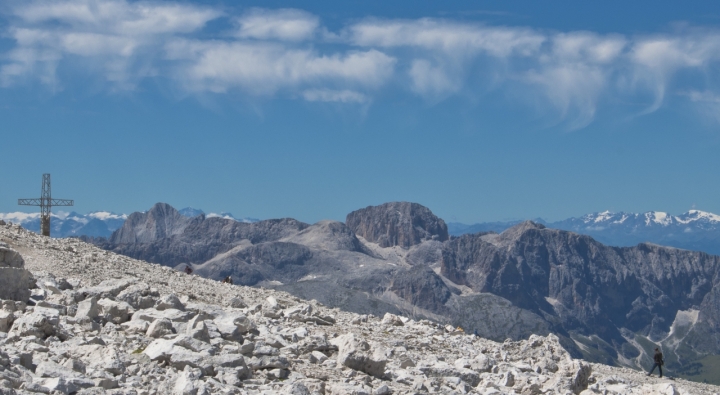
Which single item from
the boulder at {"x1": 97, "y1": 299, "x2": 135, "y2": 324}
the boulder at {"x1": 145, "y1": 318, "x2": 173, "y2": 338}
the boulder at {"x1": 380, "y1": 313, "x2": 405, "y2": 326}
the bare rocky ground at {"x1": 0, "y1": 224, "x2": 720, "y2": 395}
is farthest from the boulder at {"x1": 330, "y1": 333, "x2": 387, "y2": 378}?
the boulder at {"x1": 380, "y1": 313, "x2": 405, "y2": 326}

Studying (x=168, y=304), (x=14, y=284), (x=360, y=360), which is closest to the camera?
(x=360, y=360)

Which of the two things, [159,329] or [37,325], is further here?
[159,329]

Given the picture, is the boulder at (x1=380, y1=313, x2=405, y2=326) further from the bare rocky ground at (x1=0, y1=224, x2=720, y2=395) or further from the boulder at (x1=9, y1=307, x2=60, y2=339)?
the boulder at (x1=9, y1=307, x2=60, y2=339)

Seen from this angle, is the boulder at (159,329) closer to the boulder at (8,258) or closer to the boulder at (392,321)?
the boulder at (8,258)

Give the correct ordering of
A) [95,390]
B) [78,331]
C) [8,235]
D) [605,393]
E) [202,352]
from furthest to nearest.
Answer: [8,235], [605,393], [78,331], [202,352], [95,390]

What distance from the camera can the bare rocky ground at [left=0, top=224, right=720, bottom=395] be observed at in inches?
797

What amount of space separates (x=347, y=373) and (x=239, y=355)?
335 cm

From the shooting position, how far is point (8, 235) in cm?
4575

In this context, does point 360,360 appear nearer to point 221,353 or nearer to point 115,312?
point 221,353

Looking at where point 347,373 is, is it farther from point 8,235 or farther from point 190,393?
point 8,235

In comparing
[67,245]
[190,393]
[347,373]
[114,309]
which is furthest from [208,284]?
[190,393]

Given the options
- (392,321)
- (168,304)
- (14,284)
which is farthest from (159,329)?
(392,321)

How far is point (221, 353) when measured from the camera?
2325cm

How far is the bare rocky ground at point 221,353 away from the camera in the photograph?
20234 mm
